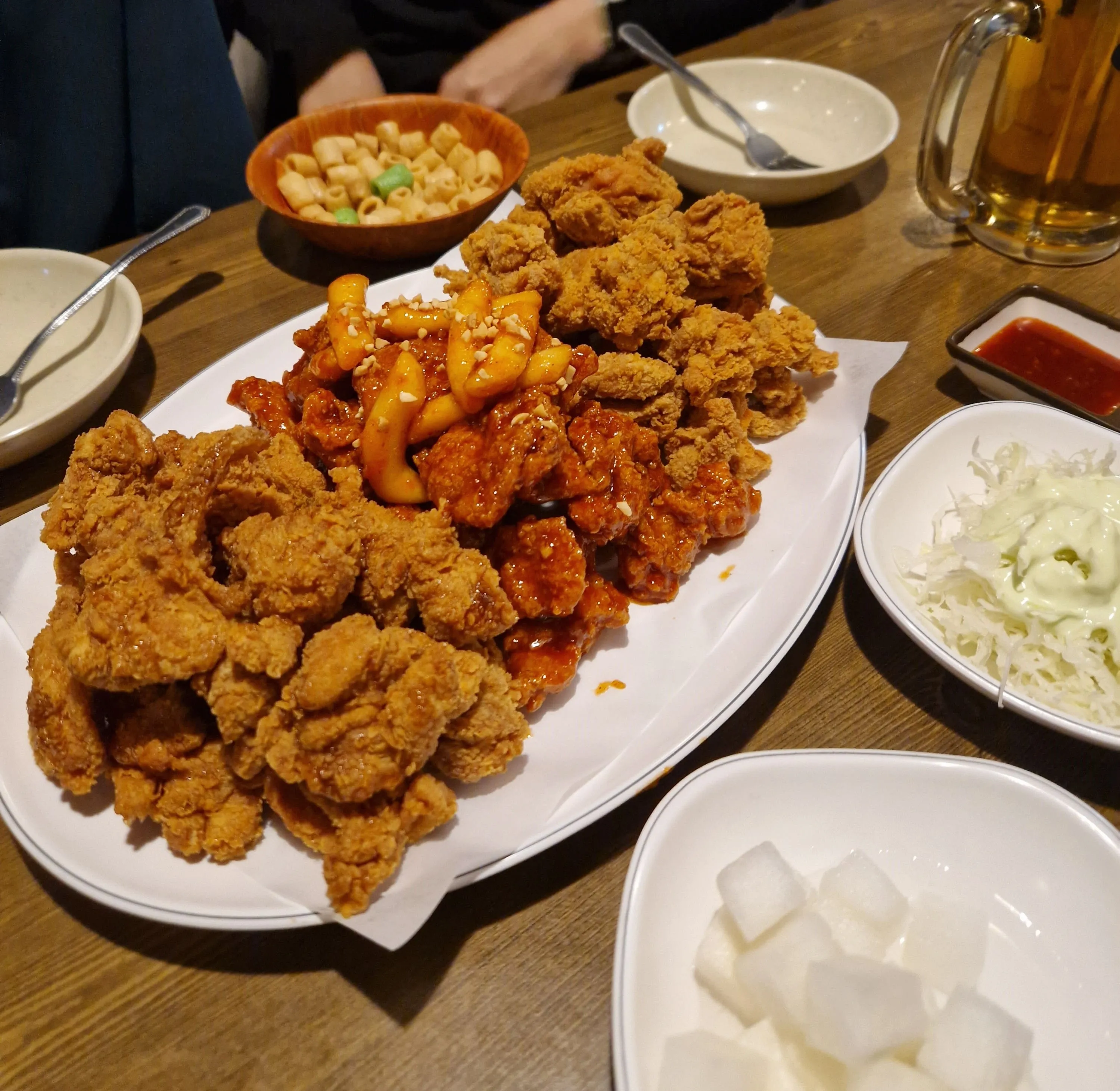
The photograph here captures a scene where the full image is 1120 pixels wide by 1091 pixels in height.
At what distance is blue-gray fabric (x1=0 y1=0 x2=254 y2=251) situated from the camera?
12.1ft

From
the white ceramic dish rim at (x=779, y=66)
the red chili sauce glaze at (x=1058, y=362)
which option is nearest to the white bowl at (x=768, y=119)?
the white ceramic dish rim at (x=779, y=66)

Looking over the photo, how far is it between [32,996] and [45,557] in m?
1.02

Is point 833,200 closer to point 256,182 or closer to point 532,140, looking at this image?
point 532,140

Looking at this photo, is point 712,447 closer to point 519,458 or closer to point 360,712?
point 519,458

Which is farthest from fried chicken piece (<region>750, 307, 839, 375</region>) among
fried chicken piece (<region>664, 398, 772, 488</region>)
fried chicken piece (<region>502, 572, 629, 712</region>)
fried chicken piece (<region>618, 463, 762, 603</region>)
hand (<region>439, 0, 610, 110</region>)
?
hand (<region>439, 0, 610, 110</region>)

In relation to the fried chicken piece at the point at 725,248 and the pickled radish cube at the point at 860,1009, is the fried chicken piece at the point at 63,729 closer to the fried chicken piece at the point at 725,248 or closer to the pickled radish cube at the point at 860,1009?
the pickled radish cube at the point at 860,1009

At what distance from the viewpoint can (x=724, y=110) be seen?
3.78 m

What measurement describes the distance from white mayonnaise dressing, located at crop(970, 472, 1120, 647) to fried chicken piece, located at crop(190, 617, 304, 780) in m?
1.61

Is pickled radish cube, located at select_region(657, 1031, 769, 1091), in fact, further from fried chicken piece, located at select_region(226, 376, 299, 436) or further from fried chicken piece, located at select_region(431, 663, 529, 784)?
fried chicken piece, located at select_region(226, 376, 299, 436)

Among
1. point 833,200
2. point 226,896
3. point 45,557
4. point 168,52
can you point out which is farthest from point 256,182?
point 226,896

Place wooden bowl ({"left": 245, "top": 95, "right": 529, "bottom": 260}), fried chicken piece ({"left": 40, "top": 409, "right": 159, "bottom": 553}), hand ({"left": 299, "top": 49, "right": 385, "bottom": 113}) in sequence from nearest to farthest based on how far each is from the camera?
fried chicken piece ({"left": 40, "top": 409, "right": 159, "bottom": 553})
wooden bowl ({"left": 245, "top": 95, "right": 529, "bottom": 260})
hand ({"left": 299, "top": 49, "right": 385, "bottom": 113})

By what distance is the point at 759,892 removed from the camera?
139 cm

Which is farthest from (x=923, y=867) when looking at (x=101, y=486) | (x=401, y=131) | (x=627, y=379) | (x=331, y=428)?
(x=401, y=131)

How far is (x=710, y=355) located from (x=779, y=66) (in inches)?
102
